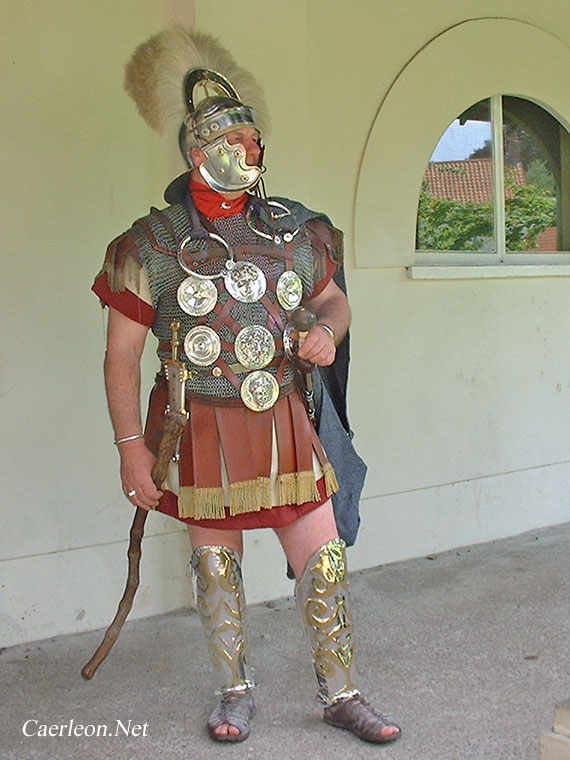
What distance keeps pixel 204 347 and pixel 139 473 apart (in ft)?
1.29

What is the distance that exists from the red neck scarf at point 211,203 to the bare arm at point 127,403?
374 millimetres

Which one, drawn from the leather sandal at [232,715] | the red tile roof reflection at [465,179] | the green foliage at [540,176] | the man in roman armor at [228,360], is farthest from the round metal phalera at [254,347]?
the green foliage at [540,176]

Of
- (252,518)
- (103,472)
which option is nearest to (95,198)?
(103,472)

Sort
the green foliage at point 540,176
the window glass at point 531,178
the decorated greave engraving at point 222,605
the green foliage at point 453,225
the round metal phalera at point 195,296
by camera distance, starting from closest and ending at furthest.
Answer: the round metal phalera at point 195,296
the decorated greave engraving at point 222,605
the green foliage at point 453,225
the window glass at point 531,178
the green foliage at point 540,176

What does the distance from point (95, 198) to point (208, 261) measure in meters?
1.16

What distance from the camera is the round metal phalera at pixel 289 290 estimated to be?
2709 mm

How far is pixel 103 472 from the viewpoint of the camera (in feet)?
12.3

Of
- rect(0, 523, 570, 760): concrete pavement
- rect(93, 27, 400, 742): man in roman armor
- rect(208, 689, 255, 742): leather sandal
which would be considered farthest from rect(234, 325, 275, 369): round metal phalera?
rect(0, 523, 570, 760): concrete pavement

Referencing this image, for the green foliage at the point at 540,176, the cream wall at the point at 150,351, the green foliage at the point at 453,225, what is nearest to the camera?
the cream wall at the point at 150,351

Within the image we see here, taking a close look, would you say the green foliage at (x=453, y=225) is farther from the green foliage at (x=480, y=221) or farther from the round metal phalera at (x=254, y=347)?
the round metal phalera at (x=254, y=347)

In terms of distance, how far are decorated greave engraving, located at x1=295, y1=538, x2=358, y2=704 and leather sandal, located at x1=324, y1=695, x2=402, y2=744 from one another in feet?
0.11

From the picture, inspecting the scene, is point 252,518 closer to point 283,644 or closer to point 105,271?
point 105,271

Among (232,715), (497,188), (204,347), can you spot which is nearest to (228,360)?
(204,347)

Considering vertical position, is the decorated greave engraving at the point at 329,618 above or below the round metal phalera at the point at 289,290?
below
